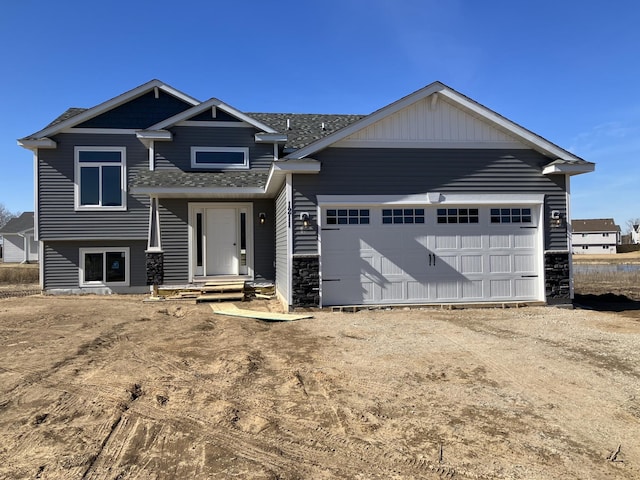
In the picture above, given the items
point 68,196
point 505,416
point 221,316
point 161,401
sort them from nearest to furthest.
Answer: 1. point 505,416
2. point 161,401
3. point 221,316
4. point 68,196

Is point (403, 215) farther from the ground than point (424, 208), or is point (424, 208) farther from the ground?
point (424, 208)

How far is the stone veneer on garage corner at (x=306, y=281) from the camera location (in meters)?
8.93

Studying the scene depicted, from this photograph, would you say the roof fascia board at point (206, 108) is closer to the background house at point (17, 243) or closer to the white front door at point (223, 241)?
the white front door at point (223, 241)

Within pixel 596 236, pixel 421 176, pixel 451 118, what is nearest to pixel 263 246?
pixel 421 176

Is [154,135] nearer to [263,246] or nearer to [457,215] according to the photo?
[263,246]

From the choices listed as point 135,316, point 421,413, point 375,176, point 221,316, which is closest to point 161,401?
point 421,413

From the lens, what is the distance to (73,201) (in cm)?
1288

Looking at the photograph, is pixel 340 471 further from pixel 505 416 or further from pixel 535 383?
pixel 535 383

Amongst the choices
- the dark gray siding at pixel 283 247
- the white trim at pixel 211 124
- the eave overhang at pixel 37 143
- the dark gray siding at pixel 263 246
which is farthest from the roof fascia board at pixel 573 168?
the eave overhang at pixel 37 143

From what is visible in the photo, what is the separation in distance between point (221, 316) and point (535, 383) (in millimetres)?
6149

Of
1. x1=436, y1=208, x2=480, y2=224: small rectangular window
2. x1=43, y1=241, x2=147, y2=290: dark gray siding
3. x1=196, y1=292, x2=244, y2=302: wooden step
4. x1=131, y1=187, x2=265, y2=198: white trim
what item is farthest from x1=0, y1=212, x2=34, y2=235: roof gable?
x1=436, y1=208, x2=480, y2=224: small rectangular window

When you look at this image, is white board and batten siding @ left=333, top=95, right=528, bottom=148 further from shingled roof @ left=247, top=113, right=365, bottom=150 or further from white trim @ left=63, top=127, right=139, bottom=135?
white trim @ left=63, top=127, right=139, bottom=135

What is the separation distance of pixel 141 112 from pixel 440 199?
1002 cm

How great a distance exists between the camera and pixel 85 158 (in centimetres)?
1295
